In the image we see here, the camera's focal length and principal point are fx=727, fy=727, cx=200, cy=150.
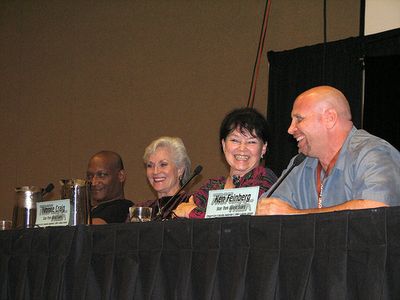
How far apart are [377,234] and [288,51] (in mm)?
3445

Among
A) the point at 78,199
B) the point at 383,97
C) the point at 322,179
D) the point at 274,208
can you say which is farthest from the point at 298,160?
the point at 383,97

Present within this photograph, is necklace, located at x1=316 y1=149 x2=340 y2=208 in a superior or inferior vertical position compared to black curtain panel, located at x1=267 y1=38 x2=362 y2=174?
inferior

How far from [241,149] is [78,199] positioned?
74 centimetres

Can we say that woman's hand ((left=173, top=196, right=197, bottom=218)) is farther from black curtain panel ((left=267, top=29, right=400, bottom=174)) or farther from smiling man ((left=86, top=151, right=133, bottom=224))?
black curtain panel ((left=267, top=29, right=400, bottom=174))

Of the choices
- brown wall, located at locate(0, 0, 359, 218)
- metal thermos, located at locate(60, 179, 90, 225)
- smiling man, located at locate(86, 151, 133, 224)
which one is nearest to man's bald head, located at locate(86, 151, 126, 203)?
A: smiling man, located at locate(86, 151, 133, 224)

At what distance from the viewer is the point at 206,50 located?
557 cm

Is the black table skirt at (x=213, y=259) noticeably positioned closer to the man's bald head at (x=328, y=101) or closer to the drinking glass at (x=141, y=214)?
the drinking glass at (x=141, y=214)

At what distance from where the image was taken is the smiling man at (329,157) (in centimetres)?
235

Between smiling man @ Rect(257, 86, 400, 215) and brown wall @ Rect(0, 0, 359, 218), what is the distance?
225 cm

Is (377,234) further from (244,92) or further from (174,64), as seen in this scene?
(174,64)

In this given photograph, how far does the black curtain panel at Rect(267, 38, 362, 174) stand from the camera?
4492 mm

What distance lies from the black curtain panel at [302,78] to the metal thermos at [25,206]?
177 centimetres

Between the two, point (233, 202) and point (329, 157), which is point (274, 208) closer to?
point (233, 202)

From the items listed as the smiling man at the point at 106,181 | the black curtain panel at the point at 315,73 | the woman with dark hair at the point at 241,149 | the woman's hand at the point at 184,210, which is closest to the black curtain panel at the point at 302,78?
the black curtain panel at the point at 315,73
